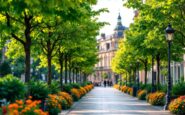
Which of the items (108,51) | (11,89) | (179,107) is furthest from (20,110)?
(108,51)

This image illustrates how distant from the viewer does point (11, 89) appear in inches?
667

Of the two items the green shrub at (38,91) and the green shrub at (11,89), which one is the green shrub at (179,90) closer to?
the green shrub at (38,91)

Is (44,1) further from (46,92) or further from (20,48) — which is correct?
(20,48)

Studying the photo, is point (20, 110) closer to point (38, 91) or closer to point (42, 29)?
point (38, 91)

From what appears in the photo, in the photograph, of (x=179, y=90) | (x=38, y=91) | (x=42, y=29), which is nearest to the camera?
(x=38, y=91)

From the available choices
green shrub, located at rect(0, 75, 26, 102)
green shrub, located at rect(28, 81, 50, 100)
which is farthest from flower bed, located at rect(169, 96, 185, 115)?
green shrub, located at rect(0, 75, 26, 102)

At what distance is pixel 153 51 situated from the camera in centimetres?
3469

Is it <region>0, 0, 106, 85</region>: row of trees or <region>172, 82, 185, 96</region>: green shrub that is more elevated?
<region>0, 0, 106, 85</region>: row of trees

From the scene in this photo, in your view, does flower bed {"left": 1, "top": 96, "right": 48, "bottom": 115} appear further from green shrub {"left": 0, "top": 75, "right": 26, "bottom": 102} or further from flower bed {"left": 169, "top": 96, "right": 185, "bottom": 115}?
flower bed {"left": 169, "top": 96, "right": 185, "bottom": 115}

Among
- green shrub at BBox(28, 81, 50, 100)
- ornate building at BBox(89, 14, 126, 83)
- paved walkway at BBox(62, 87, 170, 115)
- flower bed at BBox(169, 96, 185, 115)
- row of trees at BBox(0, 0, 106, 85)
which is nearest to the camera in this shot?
row of trees at BBox(0, 0, 106, 85)

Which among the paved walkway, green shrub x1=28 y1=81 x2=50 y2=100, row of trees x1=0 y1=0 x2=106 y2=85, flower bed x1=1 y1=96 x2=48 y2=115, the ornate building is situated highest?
the ornate building

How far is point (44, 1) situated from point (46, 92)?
38.7 feet

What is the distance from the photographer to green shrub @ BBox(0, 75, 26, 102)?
1684 centimetres

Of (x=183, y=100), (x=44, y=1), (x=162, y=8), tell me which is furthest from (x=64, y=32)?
(x=44, y=1)
